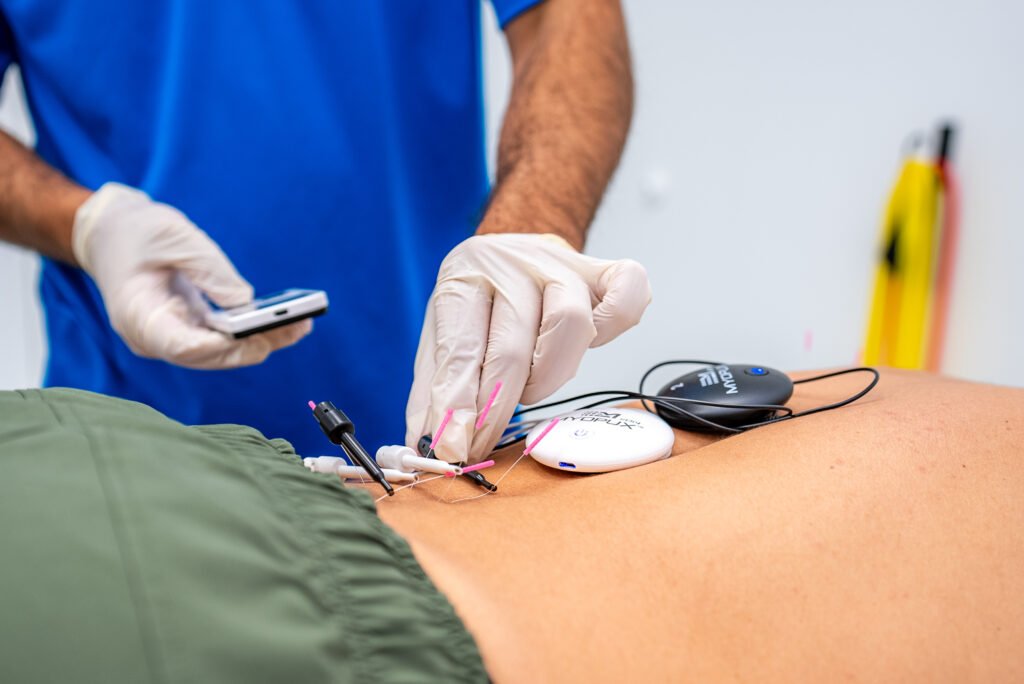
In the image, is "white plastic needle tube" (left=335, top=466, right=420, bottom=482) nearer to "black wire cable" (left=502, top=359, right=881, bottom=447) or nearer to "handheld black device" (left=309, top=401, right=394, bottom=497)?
"handheld black device" (left=309, top=401, right=394, bottom=497)

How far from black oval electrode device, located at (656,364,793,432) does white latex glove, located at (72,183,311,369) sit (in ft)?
1.51

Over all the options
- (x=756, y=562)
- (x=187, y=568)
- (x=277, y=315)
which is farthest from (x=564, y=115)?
(x=187, y=568)

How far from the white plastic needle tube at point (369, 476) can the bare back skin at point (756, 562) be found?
0.05 ft

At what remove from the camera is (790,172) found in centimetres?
164

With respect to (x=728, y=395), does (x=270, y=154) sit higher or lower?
higher

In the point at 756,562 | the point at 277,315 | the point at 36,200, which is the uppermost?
the point at 36,200

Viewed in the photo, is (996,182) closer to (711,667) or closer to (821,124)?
(821,124)

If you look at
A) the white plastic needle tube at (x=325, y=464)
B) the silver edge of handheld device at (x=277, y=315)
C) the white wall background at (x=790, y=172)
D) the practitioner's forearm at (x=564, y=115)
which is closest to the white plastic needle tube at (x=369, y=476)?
the white plastic needle tube at (x=325, y=464)

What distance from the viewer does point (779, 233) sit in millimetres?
1693

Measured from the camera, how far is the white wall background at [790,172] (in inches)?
54.9

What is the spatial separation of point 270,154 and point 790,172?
3.72ft

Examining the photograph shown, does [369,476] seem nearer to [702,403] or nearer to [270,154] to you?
[702,403]

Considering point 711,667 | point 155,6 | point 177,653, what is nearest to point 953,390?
point 711,667

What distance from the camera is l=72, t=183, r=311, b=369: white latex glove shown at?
2.93 ft
